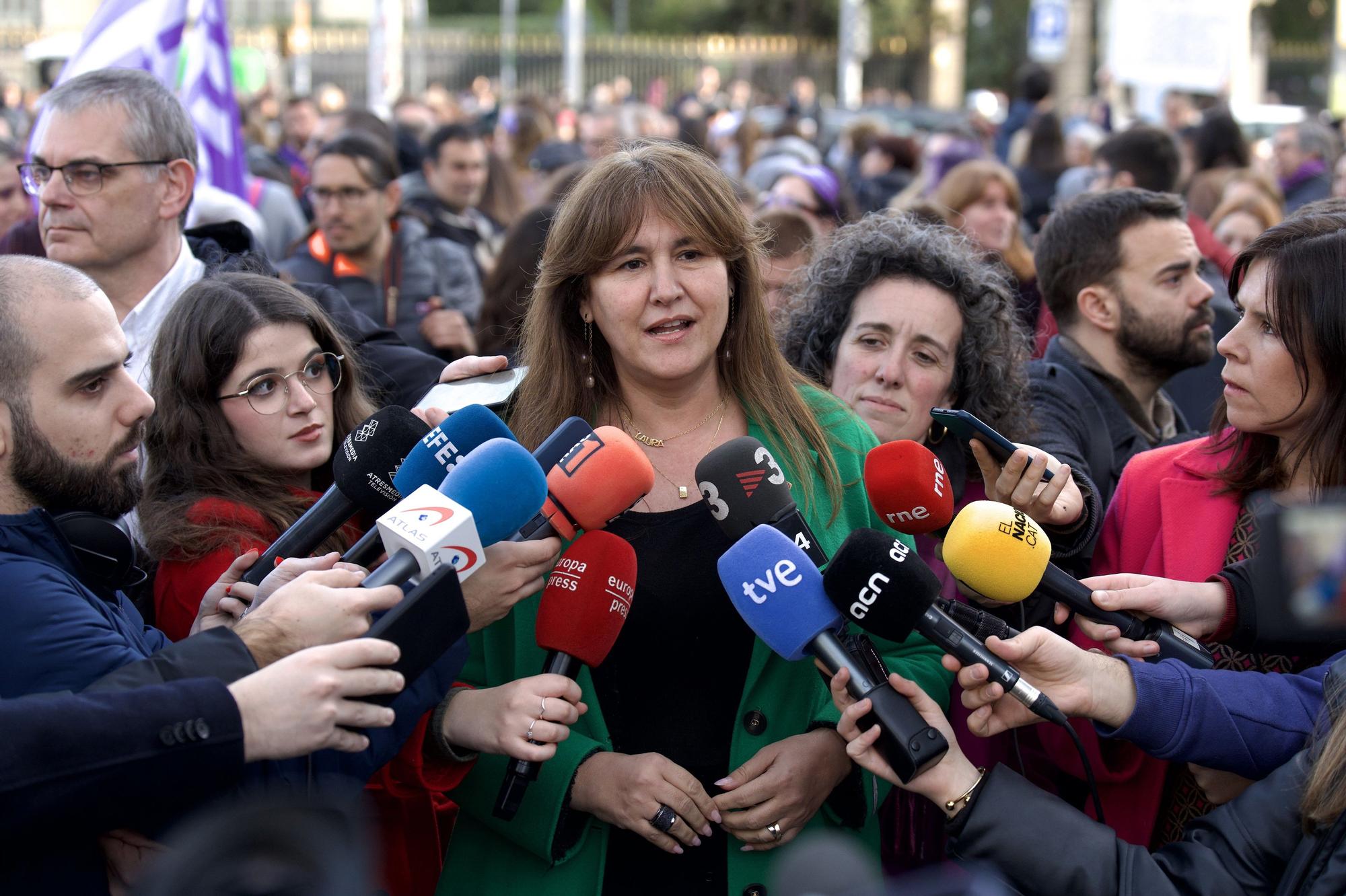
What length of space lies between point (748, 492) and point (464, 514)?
578 mm

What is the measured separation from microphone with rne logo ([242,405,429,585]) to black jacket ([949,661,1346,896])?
1.18m

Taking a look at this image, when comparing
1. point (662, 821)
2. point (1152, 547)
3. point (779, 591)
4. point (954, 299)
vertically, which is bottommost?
point (662, 821)

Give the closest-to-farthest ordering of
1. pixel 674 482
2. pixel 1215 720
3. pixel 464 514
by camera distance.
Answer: pixel 464 514, pixel 1215 720, pixel 674 482

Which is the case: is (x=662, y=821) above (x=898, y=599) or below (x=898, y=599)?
below

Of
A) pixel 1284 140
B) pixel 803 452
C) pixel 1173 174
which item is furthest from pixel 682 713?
pixel 1284 140

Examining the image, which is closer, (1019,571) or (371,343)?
(1019,571)

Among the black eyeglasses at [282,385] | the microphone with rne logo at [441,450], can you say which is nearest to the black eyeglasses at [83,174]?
the black eyeglasses at [282,385]

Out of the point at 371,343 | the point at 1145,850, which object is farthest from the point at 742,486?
the point at 371,343

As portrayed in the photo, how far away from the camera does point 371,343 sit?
3.86 meters

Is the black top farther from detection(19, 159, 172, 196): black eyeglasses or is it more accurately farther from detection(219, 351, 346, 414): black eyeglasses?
detection(19, 159, 172, 196): black eyeglasses

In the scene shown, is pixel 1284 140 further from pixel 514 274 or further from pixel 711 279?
pixel 711 279

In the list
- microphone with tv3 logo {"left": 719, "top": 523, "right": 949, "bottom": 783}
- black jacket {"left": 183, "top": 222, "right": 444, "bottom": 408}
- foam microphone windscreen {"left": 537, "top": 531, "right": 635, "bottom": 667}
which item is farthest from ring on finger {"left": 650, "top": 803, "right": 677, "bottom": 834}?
black jacket {"left": 183, "top": 222, "right": 444, "bottom": 408}

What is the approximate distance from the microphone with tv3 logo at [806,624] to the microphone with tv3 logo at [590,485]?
215mm

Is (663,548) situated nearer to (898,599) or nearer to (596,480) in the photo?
(596,480)
